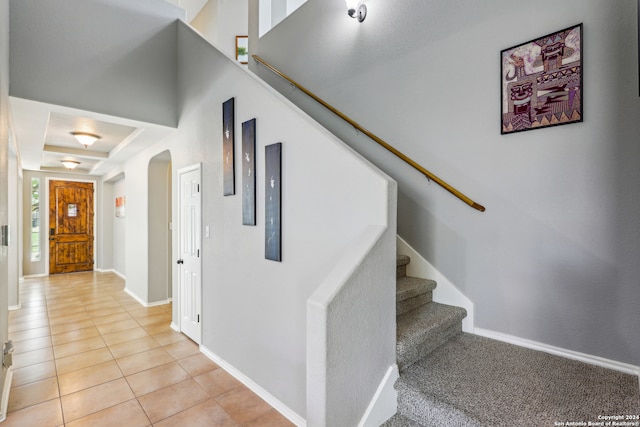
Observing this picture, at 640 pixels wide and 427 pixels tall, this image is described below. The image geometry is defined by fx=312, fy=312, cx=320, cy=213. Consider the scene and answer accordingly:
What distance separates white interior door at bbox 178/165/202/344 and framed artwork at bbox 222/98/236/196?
0.66m

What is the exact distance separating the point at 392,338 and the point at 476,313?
0.95m

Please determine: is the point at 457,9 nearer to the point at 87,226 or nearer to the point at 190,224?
the point at 190,224

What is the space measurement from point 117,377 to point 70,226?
6.94m

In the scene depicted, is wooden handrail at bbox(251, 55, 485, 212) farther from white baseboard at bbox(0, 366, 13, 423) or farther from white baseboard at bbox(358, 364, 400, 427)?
white baseboard at bbox(0, 366, 13, 423)

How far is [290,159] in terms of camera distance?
2264 mm

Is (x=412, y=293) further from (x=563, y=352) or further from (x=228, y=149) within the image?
(x=228, y=149)

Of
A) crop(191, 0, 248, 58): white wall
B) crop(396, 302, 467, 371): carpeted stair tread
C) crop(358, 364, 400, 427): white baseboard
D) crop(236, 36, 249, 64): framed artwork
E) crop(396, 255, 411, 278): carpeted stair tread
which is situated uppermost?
crop(191, 0, 248, 58): white wall

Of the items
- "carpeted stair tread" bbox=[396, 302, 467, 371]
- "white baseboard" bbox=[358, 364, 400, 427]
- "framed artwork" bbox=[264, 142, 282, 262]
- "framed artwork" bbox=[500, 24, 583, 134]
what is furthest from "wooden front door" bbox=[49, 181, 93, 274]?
"framed artwork" bbox=[500, 24, 583, 134]

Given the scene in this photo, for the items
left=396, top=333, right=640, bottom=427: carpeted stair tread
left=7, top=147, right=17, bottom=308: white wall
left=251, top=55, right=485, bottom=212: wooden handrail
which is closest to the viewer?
left=396, top=333, right=640, bottom=427: carpeted stair tread

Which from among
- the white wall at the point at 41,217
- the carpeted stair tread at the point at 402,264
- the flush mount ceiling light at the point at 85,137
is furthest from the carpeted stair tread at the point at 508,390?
the white wall at the point at 41,217

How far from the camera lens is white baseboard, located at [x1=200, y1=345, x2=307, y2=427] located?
223 centimetres

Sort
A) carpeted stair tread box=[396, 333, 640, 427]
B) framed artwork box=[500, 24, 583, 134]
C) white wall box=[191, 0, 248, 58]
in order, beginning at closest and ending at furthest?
carpeted stair tread box=[396, 333, 640, 427]
framed artwork box=[500, 24, 583, 134]
white wall box=[191, 0, 248, 58]

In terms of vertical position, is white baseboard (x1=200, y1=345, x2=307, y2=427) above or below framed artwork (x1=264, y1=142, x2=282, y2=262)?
below

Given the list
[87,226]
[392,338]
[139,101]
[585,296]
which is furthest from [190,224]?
[87,226]
